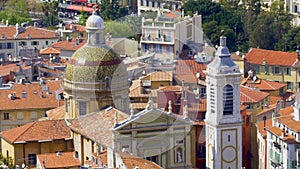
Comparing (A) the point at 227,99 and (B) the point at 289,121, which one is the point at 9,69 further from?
(A) the point at 227,99

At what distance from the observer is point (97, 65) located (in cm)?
4916

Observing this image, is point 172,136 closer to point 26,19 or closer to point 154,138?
point 154,138

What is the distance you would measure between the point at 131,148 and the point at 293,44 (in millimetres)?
41133

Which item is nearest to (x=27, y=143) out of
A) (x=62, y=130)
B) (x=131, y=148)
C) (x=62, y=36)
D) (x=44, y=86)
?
(x=62, y=130)

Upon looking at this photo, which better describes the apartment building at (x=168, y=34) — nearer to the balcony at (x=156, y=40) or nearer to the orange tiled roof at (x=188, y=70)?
the balcony at (x=156, y=40)

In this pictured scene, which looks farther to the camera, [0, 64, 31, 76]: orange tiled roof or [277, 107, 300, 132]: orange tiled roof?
[0, 64, 31, 76]: orange tiled roof

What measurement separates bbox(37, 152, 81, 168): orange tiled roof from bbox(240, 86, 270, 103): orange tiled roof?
1171 cm

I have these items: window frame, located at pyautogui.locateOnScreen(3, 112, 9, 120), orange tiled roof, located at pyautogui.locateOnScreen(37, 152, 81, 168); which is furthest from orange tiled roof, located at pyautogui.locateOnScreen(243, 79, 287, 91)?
orange tiled roof, located at pyautogui.locateOnScreen(37, 152, 81, 168)

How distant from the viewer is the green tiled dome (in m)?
49.1

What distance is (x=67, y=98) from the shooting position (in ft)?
166

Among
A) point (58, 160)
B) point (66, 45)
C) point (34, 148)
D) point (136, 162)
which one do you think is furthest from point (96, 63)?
point (66, 45)

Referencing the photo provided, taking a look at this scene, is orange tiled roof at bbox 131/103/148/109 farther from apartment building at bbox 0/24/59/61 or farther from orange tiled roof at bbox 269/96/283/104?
apartment building at bbox 0/24/59/61

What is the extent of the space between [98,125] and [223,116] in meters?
4.09

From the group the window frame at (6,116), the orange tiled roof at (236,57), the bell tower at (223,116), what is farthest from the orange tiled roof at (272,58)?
the bell tower at (223,116)
